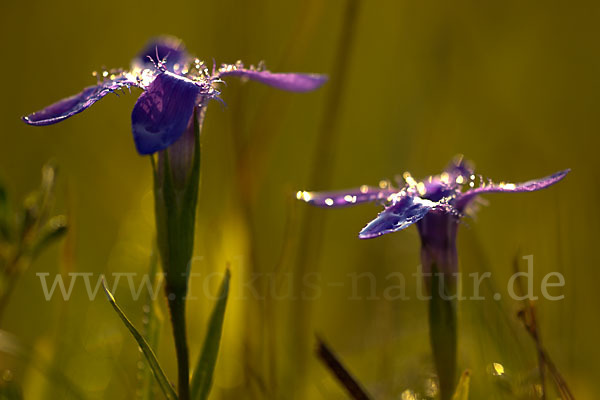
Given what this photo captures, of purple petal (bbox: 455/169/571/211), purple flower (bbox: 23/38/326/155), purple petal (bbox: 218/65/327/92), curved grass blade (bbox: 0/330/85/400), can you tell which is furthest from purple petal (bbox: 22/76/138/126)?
purple petal (bbox: 455/169/571/211)

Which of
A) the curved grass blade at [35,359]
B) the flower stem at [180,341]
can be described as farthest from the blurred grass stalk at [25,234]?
the flower stem at [180,341]

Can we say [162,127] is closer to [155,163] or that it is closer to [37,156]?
[155,163]

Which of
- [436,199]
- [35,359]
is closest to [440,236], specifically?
[436,199]

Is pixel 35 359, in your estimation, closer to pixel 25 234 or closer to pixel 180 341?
pixel 25 234

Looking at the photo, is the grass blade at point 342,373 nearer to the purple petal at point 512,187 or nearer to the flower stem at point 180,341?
the flower stem at point 180,341

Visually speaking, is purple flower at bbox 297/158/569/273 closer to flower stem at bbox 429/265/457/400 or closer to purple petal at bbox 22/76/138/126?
flower stem at bbox 429/265/457/400

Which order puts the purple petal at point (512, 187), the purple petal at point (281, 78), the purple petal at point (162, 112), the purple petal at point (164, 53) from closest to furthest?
the purple petal at point (162, 112) → the purple petal at point (512, 187) → the purple petal at point (281, 78) → the purple petal at point (164, 53)
